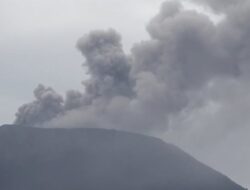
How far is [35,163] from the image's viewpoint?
6981 cm

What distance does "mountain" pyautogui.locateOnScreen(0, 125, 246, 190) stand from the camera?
67.7m

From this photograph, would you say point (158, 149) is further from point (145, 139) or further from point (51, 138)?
point (51, 138)

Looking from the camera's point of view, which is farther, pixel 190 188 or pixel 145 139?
pixel 145 139

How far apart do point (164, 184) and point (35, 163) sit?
530 inches

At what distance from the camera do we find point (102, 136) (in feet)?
250

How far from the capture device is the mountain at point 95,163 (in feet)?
222

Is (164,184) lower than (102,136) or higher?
lower

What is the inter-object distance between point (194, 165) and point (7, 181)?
2170 cm

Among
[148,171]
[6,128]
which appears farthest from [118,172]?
[6,128]

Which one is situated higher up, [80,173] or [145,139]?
[145,139]

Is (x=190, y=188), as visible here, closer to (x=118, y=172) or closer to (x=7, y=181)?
(x=118, y=172)

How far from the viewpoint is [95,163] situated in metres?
72.5

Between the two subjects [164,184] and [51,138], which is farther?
[51,138]

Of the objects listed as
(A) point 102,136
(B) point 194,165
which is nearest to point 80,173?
(A) point 102,136
